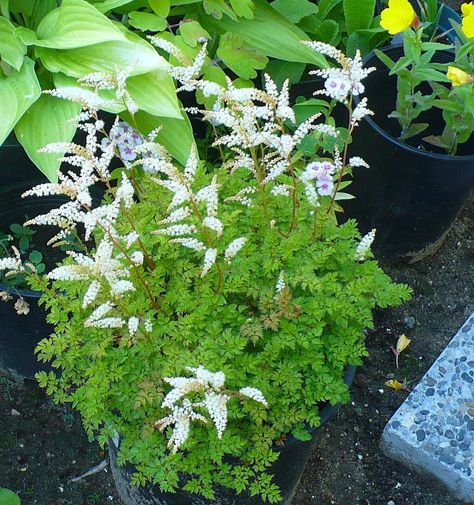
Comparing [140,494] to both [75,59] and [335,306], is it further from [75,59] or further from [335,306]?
[75,59]

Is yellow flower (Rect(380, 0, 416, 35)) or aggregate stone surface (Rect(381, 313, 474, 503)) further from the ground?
yellow flower (Rect(380, 0, 416, 35))

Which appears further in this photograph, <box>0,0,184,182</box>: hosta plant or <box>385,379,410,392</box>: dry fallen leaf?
<box>385,379,410,392</box>: dry fallen leaf

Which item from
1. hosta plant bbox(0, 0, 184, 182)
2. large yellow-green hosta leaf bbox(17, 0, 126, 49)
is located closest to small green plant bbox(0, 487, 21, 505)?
hosta plant bbox(0, 0, 184, 182)

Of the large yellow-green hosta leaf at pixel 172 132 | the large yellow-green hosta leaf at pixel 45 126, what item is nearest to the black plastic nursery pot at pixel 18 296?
the large yellow-green hosta leaf at pixel 45 126

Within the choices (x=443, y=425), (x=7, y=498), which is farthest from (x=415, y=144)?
(x=7, y=498)

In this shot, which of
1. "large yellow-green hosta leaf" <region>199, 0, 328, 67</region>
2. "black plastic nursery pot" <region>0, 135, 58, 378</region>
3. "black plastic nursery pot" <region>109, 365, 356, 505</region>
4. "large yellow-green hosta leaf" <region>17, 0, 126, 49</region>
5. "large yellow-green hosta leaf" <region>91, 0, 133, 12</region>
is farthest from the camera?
"large yellow-green hosta leaf" <region>199, 0, 328, 67</region>

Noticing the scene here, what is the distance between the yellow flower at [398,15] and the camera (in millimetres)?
1764

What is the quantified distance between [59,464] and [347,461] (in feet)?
2.53

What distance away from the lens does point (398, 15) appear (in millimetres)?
1774

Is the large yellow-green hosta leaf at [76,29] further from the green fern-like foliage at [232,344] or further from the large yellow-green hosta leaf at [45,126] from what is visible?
the green fern-like foliage at [232,344]

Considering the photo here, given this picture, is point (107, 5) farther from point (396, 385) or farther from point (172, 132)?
point (396, 385)

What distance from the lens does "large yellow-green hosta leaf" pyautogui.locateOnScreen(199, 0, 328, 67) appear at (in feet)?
6.40

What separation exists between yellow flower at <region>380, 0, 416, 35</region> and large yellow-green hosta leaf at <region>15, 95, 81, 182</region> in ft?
2.49

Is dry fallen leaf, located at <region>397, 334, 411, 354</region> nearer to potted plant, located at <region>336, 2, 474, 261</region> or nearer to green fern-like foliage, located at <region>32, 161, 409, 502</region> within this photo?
potted plant, located at <region>336, 2, 474, 261</region>
